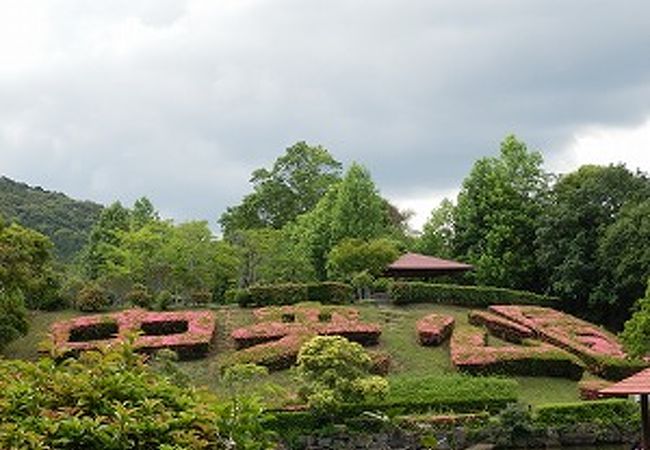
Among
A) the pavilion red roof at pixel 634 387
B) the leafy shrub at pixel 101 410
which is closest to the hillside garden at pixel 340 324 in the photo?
the leafy shrub at pixel 101 410

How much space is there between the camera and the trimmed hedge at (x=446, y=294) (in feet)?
118

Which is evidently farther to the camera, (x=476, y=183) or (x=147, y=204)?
(x=147, y=204)

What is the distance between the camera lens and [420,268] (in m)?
40.2

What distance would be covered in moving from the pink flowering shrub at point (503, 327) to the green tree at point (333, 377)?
8.98m

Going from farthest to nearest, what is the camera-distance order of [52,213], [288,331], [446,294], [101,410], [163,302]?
1. [52,213]
2. [446,294]
3. [163,302]
4. [288,331]
5. [101,410]

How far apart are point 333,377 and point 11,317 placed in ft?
34.9

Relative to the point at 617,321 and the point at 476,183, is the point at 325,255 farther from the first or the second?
the point at 617,321

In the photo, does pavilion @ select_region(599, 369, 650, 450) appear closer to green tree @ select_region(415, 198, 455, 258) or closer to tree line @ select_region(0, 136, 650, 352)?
tree line @ select_region(0, 136, 650, 352)

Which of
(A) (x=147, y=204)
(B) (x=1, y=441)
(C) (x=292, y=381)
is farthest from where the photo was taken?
(A) (x=147, y=204)

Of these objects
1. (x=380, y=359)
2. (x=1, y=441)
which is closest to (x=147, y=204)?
(x=380, y=359)

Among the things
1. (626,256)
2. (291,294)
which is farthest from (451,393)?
(626,256)

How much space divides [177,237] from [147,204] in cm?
1801

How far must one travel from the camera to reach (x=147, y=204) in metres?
59.1

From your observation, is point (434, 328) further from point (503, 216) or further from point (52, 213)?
point (52, 213)
